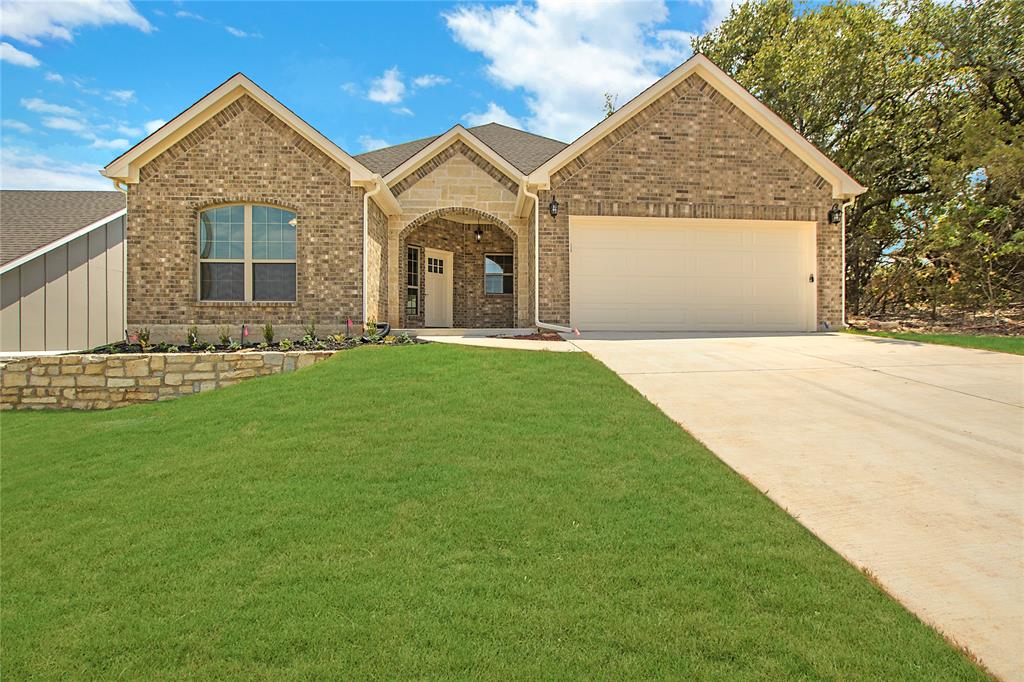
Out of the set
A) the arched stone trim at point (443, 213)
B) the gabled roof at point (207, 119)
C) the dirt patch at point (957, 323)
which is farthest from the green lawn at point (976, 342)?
the gabled roof at point (207, 119)

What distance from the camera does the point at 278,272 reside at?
493 inches

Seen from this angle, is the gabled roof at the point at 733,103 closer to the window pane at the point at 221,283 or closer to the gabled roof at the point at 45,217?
the window pane at the point at 221,283

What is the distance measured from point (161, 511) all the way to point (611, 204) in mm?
10677

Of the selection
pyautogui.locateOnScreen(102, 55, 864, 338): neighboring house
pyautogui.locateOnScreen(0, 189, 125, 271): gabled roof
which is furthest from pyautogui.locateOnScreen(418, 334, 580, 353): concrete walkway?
pyautogui.locateOnScreen(0, 189, 125, 271): gabled roof

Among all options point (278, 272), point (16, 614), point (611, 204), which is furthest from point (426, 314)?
point (16, 614)

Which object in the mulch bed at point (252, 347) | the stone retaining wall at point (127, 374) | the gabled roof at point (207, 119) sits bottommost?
the stone retaining wall at point (127, 374)

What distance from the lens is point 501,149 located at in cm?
1634

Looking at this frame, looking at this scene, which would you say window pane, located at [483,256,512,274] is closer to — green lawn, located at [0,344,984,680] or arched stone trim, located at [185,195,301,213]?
arched stone trim, located at [185,195,301,213]

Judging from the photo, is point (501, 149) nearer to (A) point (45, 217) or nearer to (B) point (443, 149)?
(B) point (443, 149)

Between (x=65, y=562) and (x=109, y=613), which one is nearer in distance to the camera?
(x=109, y=613)

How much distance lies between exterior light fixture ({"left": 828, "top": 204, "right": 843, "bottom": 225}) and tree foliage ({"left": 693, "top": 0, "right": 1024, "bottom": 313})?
9.10 feet

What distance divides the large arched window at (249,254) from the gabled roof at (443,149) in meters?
3.17

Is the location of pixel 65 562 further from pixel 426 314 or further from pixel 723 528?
pixel 426 314

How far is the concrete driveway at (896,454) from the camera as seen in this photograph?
112 inches
